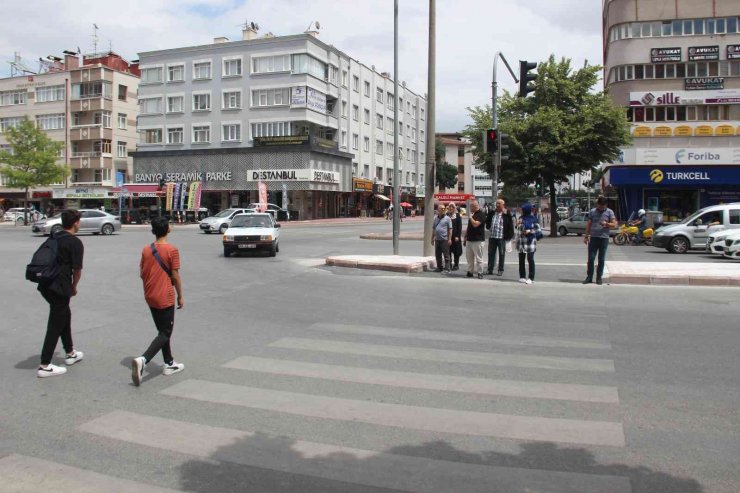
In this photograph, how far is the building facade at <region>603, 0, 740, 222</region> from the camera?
124 ft

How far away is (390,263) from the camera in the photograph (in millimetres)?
15711

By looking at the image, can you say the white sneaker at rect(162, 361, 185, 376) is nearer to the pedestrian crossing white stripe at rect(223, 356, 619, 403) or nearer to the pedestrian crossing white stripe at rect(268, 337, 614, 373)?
the pedestrian crossing white stripe at rect(223, 356, 619, 403)

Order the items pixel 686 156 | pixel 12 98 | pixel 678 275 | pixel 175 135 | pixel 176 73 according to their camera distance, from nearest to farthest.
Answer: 1. pixel 678 275
2. pixel 686 156
3. pixel 176 73
4. pixel 175 135
5. pixel 12 98

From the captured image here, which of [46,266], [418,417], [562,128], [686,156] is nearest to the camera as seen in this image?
[418,417]

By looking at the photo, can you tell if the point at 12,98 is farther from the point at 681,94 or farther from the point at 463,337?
the point at 463,337

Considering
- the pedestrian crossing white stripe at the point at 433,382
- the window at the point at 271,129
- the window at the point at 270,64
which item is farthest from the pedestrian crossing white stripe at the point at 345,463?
the window at the point at 270,64

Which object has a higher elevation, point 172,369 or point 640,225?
point 640,225

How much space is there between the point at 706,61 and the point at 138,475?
43.1 m

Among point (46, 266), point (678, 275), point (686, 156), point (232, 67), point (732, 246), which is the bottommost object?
point (678, 275)

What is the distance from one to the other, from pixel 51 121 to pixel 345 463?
2790 inches

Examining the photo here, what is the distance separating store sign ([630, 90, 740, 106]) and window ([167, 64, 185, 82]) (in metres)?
40.3

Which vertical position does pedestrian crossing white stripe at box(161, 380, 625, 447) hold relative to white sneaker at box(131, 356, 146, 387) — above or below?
below

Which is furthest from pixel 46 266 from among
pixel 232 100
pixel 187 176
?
pixel 187 176

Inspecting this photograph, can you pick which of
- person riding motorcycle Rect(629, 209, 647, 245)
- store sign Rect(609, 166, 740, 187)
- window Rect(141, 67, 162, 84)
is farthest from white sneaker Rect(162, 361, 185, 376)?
window Rect(141, 67, 162, 84)
